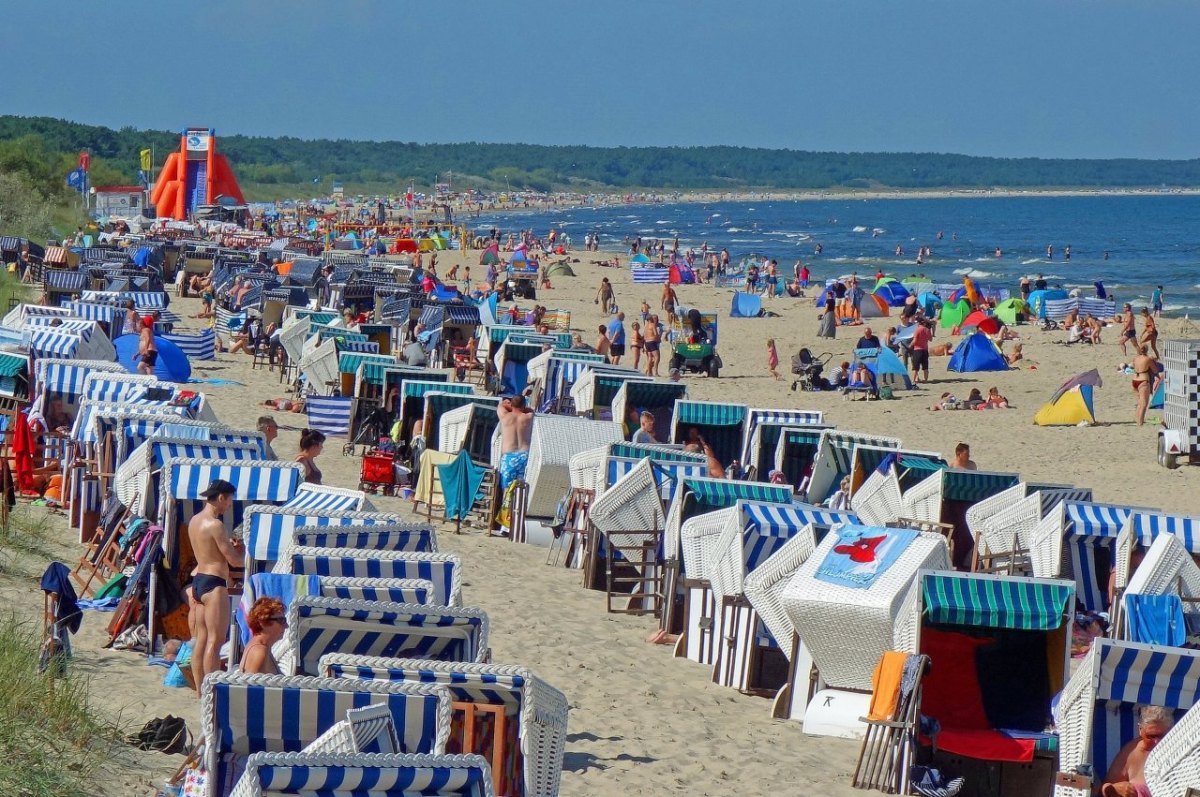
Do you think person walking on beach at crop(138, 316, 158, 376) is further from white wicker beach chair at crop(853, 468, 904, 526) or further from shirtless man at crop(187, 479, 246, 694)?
shirtless man at crop(187, 479, 246, 694)

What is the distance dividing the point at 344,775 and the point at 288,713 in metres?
0.78

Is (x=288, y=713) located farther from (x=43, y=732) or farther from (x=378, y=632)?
(x=43, y=732)

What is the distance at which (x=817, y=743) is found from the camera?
816cm

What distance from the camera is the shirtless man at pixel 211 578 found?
749 cm

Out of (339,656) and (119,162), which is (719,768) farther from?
(119,162)

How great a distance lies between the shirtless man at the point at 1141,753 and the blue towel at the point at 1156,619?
5.93ft

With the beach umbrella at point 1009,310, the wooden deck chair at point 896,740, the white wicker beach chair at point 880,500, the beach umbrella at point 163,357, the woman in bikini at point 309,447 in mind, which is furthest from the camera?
the beach umbrella at point 1009,310

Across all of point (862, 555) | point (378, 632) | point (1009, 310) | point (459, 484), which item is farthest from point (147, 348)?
point (1009, 310)

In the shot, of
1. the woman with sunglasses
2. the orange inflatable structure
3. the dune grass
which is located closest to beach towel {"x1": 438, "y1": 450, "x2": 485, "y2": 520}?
the dune grass

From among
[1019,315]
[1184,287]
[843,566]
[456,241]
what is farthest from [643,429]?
[456,241]

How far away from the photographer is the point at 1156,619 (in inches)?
335

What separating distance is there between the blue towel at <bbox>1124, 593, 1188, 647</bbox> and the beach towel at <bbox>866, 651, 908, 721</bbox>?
62.9 inches

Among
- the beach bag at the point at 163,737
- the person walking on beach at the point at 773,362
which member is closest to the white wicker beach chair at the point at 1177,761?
the beach bag at the point at 163,737

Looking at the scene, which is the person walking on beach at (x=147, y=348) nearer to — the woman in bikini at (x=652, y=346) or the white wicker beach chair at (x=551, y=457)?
the white wicker beach chair at (x=551, y=457)
